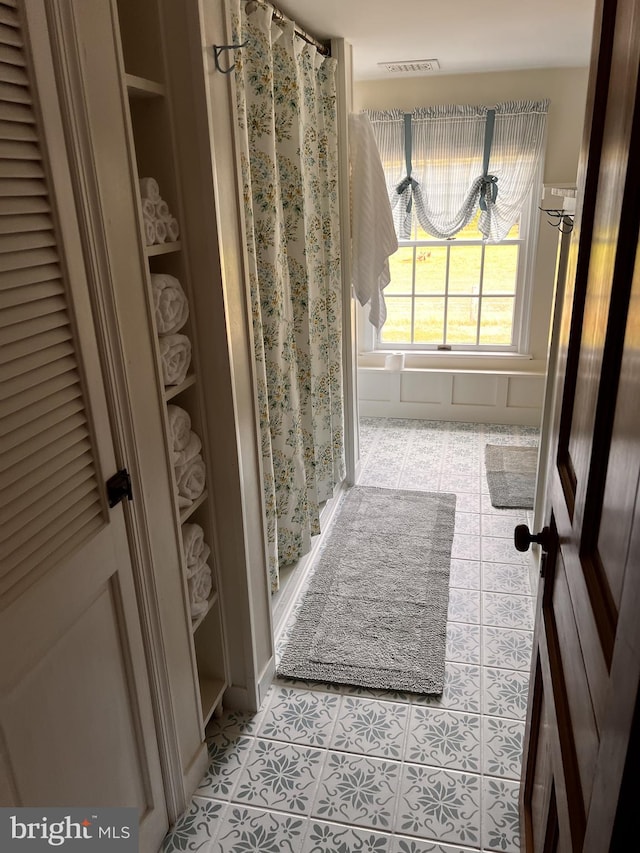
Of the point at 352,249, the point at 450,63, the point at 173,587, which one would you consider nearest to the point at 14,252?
the point at 173,587

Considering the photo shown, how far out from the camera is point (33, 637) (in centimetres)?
102

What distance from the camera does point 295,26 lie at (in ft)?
7.87

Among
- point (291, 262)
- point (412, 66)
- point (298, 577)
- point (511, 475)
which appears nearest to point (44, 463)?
point (291, 262)

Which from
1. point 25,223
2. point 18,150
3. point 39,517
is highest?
point 18,150

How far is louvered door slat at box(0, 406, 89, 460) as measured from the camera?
0.97 meters

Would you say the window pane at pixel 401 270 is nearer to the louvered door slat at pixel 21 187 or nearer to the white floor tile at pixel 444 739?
the white floor tile at pixel 444 739

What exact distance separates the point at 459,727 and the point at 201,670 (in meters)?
0.84

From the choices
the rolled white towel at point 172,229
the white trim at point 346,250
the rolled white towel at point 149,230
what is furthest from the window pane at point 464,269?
the rolled white towel at point 149,230

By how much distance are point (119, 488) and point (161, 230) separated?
2.10 ft

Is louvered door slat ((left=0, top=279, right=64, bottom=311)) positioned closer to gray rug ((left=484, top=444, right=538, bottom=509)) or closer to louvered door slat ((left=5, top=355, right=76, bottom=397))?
louvered door slat ((left=5, top=355, right=76, bottom=397))

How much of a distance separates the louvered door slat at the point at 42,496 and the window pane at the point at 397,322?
3.58 meters

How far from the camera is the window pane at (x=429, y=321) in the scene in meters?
4.40

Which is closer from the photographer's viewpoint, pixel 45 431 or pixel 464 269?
pixel 45 431

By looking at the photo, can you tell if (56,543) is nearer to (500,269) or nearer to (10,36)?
(10,36)
